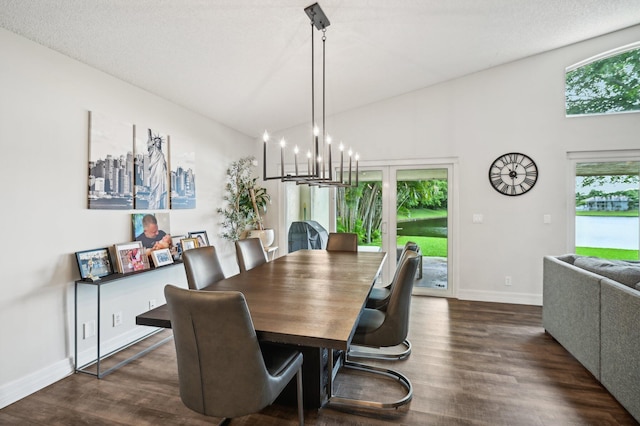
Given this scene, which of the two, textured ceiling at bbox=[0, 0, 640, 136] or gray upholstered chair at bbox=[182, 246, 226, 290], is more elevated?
textured ceiling at bbox=[0, 0, 640, 136]

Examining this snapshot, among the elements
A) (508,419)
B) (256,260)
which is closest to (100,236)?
(256,260)

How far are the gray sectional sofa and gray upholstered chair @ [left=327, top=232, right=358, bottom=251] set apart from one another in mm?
2013

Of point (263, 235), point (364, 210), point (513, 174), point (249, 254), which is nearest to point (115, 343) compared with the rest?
point (249, 254)

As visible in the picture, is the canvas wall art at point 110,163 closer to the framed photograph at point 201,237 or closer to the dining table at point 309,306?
the framed photograph at point 201,237

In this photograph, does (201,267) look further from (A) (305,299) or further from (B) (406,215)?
(B) (406,215)

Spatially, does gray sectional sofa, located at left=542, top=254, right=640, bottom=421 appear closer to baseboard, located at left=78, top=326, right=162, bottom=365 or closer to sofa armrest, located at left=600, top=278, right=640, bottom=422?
sofa armrest, located at left=600, top=278, right=640, bottom=422

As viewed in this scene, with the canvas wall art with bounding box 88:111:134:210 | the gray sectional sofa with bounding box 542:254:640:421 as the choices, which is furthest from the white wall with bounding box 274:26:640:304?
the canvas wall art with bounding box 88:111:134:210

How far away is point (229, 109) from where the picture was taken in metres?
4.02

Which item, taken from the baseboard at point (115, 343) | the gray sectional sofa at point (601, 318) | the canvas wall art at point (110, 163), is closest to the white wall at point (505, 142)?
the gray sectional sofa at point (601, 318)

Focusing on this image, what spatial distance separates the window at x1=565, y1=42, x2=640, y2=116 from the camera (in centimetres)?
397

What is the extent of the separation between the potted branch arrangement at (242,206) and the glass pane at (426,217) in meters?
2.00

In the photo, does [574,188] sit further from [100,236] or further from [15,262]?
[15,262]

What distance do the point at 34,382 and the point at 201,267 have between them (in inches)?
55.1

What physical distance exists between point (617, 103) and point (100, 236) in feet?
19.3
